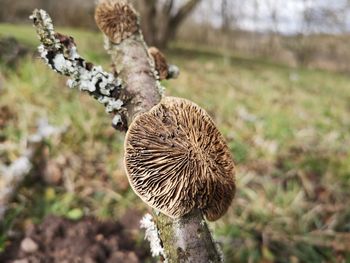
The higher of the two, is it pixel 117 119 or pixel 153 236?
pixel 117 119

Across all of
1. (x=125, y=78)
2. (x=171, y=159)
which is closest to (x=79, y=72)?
(x=125, y=78)

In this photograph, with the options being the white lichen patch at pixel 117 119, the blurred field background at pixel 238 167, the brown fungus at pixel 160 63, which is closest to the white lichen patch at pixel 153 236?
the white lichen patch at pixel 117 119

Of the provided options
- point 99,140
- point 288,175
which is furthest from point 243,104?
point 99,140

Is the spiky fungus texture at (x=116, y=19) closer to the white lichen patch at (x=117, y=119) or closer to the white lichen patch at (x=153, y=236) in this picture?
the white lichen patch at (x=117, y=119)

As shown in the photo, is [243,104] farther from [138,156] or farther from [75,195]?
[138,156]

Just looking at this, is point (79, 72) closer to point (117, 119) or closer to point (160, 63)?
point (117, 119)

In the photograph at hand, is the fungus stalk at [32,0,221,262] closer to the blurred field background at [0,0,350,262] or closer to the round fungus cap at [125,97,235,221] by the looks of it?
the round fungus cap at [125,97,235,221]
